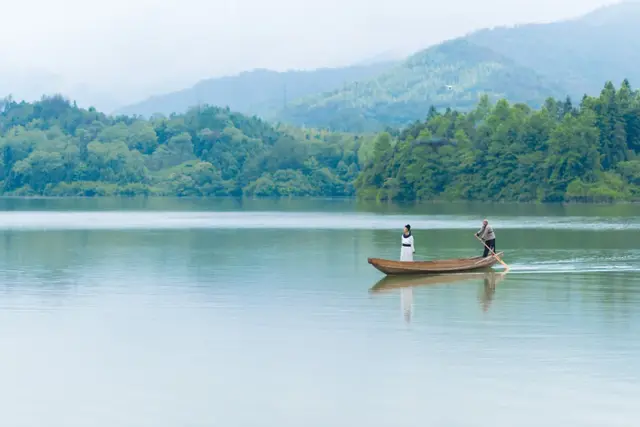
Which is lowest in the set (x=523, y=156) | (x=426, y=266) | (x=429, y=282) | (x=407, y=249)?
(x=429, y=282)

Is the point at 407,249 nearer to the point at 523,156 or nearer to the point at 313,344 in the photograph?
the point at 313,344

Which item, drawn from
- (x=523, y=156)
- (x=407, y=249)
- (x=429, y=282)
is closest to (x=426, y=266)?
(x=407, y=249)

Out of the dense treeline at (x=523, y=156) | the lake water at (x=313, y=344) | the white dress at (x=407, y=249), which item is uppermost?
the dense treeline at (x=523, y=156)

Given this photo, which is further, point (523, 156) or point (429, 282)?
point (523, 156)

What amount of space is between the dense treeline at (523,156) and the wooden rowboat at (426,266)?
406ft

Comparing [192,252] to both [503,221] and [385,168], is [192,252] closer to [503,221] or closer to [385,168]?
[503,221]

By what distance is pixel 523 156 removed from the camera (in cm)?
17150

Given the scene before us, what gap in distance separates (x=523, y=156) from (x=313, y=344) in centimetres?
14893

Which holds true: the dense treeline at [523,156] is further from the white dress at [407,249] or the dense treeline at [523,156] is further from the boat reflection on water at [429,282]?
the white dress at [407,249]

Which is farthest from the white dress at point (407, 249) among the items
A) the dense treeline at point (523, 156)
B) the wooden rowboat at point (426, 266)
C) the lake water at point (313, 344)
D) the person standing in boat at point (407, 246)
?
the dense treeline at point (523, 156)

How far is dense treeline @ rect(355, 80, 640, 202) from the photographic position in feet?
542

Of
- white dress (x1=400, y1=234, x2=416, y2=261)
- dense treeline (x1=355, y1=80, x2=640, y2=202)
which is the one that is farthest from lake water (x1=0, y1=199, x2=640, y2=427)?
dense treeline (x1=355, y1=80, x2=640, y2=202)

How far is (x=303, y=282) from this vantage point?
41750mm

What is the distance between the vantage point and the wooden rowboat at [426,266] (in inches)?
1652
